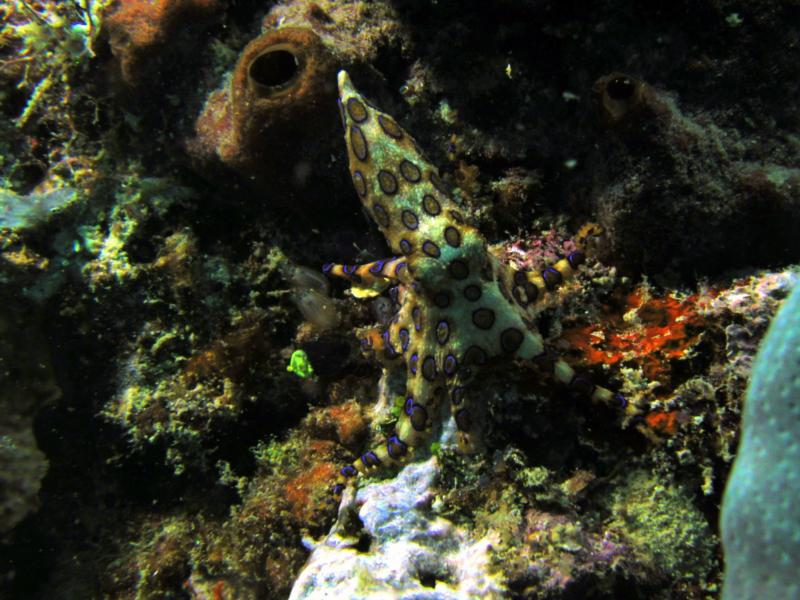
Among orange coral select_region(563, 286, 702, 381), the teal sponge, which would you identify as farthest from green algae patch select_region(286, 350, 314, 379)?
the teal sponge

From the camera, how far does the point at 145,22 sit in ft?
16.2

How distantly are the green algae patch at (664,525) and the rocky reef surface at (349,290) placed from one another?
16 millimetres

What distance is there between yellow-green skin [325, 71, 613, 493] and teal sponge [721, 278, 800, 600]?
1207 millimetres

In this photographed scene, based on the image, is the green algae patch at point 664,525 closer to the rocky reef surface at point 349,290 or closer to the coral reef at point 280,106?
the rocky reef surface at point 349,290

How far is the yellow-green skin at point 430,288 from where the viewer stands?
366cm

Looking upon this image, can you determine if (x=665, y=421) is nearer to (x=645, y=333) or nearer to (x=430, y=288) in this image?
(x=645, y=333)

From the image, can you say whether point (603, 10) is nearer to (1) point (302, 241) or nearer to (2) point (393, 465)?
(1) point (302, 241)

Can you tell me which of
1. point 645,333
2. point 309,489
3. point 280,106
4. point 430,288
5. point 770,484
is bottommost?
point 770,484

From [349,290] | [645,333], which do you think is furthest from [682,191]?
[349,290]

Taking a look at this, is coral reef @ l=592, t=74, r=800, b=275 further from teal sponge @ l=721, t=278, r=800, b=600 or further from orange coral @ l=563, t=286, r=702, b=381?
teal sponge @ l=721, t=278, r=800, b=600

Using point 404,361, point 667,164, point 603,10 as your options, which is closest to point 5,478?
point 404,361

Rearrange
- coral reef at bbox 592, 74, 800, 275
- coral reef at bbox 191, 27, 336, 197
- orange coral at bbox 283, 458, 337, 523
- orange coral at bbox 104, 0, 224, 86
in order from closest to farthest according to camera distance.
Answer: coral reef at bbox 592, 74, 800, 275, coral reef at bbox 191, 27, 336, 197, orange coral at bbox 283, 458, 337, 523, orange coral at bbox 104, 0, 224, 86

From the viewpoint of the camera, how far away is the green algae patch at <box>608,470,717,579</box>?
324 cm

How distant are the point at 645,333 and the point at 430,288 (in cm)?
158
